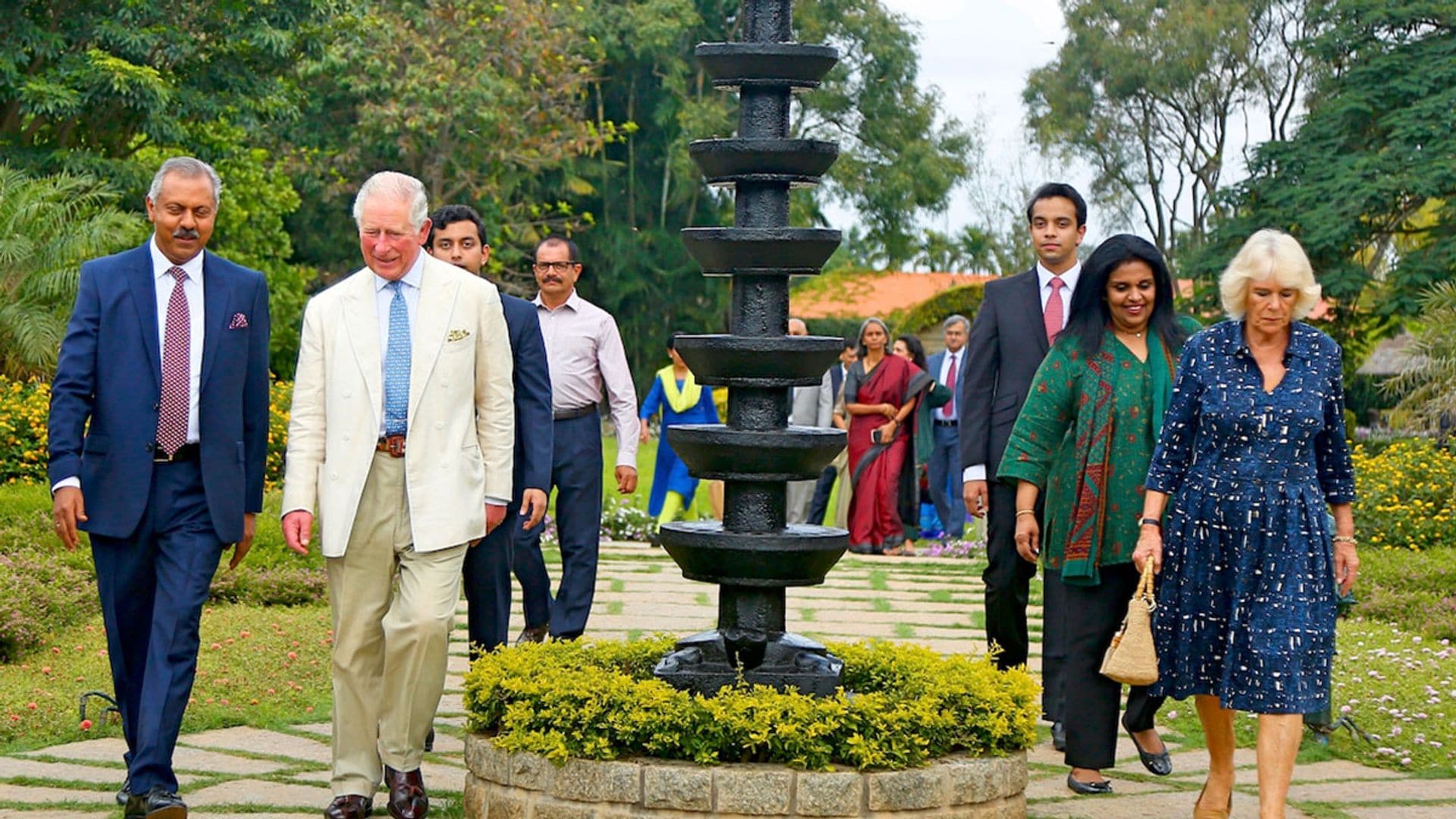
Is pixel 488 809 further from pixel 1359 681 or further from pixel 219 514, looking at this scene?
pixel 1359 681

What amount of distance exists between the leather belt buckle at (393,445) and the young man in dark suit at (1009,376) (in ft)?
7.34

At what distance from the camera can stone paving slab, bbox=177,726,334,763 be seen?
251 inches

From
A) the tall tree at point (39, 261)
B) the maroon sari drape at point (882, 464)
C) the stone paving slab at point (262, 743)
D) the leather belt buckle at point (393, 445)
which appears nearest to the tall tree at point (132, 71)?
the tall tree at point (39, 261)

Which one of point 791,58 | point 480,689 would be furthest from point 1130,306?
point 480,689

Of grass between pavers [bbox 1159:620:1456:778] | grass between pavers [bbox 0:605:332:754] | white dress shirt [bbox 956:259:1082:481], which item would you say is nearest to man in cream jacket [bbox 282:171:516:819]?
grass between pavers [bbox 0:605:332:754]

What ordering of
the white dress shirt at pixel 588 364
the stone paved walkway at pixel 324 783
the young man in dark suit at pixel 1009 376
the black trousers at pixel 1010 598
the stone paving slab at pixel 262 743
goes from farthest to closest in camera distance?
the white dress shirt at pixel 588 364
the young man in dark suit at pixel 1009 376
the black trousers at pixel 1010 598
the stone paving slab at pixel 262 743
the stone paved walkway at pixel 324 783

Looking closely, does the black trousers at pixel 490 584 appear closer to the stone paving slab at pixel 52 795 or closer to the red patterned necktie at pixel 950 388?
the stone paving slab at pixel 52 795

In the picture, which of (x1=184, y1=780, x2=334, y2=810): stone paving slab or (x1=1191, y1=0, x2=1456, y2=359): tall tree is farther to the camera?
(x1=1191, y1=0, x2=1456, y2=359): tall tree

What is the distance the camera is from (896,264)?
46.5 metres

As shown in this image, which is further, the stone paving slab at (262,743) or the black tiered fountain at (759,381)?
the stone paving slab at (262,743)

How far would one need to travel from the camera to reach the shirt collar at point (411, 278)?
18.4ft

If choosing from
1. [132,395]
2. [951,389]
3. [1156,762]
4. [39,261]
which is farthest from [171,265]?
[951,389]

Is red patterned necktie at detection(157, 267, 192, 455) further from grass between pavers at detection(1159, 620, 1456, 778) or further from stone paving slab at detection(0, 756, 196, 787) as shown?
grass between pavers at detection(1159, 620, 1456, 778)

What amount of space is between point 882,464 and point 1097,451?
8298mm
